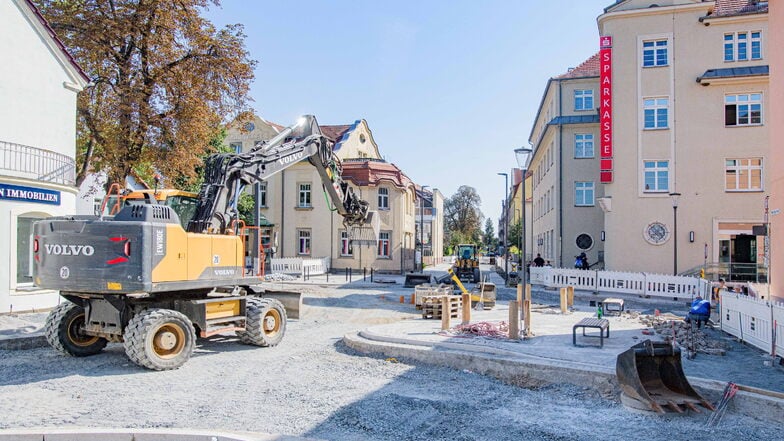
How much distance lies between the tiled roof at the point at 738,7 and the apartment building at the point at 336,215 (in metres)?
20.2

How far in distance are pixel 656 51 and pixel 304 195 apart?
2295cm

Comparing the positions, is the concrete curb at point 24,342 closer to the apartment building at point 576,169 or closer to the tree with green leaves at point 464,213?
the apartment building at point 576,169

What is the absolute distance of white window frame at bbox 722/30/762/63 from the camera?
82.0 feet

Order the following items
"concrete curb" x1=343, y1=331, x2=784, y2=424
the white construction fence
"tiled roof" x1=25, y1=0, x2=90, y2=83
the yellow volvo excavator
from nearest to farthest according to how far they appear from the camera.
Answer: "concrete curb" x1=343, y1=331, x2=784, y2=424 < the yellow volvo excavator < "tiled roof" x1=25, y1=0, x2=90, y2=83 < the white construction fence

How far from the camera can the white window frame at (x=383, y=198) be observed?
37.6 metres

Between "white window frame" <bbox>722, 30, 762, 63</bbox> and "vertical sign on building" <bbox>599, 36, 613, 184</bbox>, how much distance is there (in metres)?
5.00

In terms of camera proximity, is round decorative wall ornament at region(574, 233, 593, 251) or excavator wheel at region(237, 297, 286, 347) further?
round decorative wall ornament at region(574, 233, 593, 251)

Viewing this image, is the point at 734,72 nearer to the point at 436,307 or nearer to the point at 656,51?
the point at 656,51

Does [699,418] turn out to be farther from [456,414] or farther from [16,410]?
[16,410]

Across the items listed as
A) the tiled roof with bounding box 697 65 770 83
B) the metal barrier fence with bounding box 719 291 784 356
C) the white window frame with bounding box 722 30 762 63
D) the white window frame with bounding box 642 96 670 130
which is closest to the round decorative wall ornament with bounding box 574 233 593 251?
the white window frame with bounding box 642 96 670 130

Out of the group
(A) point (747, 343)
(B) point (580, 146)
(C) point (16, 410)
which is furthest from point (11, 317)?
(B) point (580, 146)

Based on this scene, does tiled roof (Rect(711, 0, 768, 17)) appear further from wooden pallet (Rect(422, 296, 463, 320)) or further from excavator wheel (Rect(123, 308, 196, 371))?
excavator wheel (Rect(123, 308, 196, 371))

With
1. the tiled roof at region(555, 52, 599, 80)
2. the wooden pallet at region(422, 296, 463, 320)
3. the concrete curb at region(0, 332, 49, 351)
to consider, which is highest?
the tiled roof at region(555, 52, 599, 80)

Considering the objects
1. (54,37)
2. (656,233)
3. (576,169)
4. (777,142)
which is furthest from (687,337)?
(576,169)
